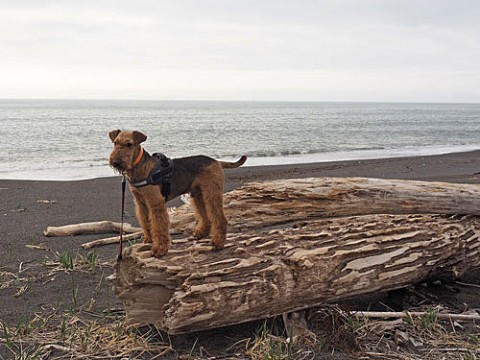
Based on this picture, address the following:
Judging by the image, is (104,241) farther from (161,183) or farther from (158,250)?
(161,183)

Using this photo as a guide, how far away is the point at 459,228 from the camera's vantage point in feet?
19.1

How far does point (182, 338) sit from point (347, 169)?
14.9 m

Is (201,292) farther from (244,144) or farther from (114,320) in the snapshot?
(244,144)

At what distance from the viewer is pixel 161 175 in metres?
4.01

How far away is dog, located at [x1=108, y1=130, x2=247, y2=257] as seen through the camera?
380cm

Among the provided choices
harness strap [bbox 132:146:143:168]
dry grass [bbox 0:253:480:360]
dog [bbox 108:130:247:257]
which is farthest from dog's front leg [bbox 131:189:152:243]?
dry grass [bbox 0:253:480:360]

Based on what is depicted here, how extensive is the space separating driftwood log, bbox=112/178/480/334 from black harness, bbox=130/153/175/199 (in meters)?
0.64

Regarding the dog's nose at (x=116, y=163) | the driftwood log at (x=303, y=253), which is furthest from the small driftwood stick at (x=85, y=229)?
the dog's nose at (x=116, y=163)

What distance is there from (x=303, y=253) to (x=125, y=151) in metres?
1.92

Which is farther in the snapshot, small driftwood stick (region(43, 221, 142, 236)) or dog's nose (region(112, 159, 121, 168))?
small driftwood stick (region(43, 221, 142, 236))

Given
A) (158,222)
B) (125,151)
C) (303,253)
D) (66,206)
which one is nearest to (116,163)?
(125,151)

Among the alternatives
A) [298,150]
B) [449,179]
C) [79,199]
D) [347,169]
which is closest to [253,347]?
[79,199]

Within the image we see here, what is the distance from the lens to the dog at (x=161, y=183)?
12.5ft

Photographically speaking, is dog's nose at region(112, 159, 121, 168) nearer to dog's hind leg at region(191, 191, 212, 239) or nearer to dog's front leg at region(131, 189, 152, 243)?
dog's front leg at region(131, 189, 152, 243)
